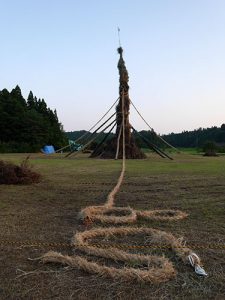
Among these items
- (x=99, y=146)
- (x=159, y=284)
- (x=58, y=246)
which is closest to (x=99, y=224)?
(x=58, y=246)

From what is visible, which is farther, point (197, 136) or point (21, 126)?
point (197, 136)

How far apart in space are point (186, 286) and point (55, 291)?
35.2 inches

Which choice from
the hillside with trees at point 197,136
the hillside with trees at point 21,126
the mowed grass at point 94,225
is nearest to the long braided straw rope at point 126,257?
the mowed grass at point 94,225

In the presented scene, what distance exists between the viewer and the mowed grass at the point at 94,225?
2.75 m

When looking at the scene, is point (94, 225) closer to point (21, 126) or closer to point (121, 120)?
point (121, 120)

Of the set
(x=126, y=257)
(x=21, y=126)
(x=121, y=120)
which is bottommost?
(x=126, y=257)

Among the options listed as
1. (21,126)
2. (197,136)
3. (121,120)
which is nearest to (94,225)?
(121,120)

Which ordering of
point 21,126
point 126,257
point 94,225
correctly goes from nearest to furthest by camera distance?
point 126,257
point 94,225
point 21,126

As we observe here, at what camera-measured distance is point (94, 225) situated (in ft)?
15.3

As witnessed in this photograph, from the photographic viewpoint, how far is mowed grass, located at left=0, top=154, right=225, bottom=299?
2750mm

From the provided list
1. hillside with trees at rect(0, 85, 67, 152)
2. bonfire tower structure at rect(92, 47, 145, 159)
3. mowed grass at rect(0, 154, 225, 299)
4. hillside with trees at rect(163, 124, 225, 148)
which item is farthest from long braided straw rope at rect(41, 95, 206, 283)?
hillside with trees at rect(163, 124, 225, 148)

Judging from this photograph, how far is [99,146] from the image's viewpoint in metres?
18.2

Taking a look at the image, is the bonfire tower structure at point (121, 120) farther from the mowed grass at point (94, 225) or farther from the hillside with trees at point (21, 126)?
the hillside with trees at point (21, 126)

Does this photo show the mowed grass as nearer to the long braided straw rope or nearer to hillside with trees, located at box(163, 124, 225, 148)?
the long braided straw rope
